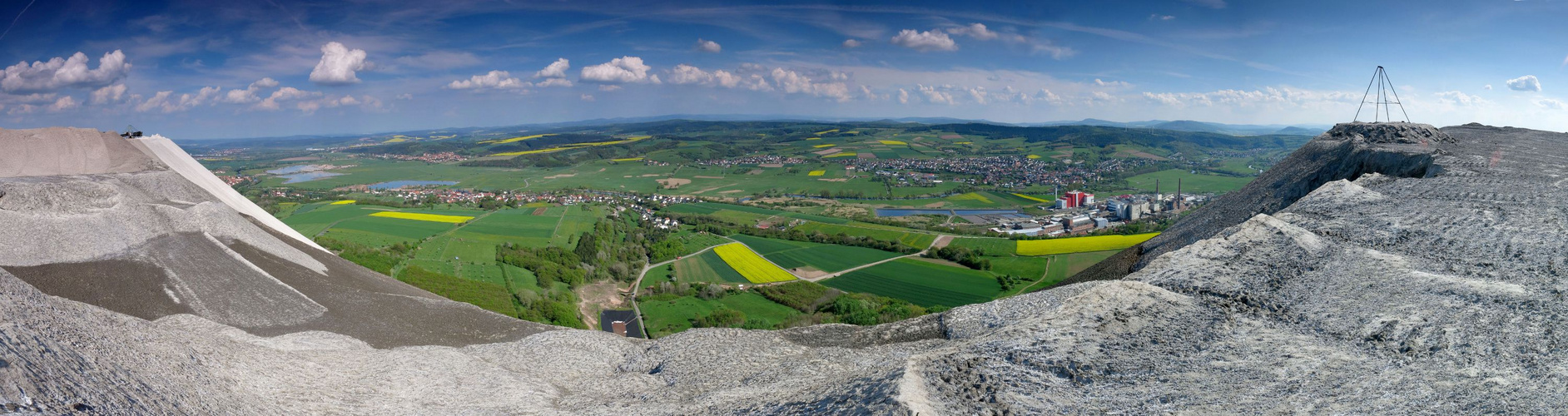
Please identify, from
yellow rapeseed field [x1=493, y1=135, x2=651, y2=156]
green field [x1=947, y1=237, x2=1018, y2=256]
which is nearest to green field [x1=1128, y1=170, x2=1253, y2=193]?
green field [x1=947, y1=237, x2=1018, y2=256]

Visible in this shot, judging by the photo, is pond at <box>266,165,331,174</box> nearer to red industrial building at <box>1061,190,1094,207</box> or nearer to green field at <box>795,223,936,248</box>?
green field at <box>795,223,936,248</box>

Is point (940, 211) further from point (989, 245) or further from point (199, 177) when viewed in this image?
point (199, 177)

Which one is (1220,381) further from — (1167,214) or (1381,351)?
(1167,214)

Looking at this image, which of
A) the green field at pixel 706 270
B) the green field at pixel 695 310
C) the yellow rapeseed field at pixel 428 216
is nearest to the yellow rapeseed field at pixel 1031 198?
the green field at pixel 706 270

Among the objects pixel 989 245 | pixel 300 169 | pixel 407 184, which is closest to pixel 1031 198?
pixel 989 245

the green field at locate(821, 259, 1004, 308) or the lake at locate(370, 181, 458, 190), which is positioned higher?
the lake at locate(370, 181, 458, 190)

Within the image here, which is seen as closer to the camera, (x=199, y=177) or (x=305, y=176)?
(x=199, y=177)
